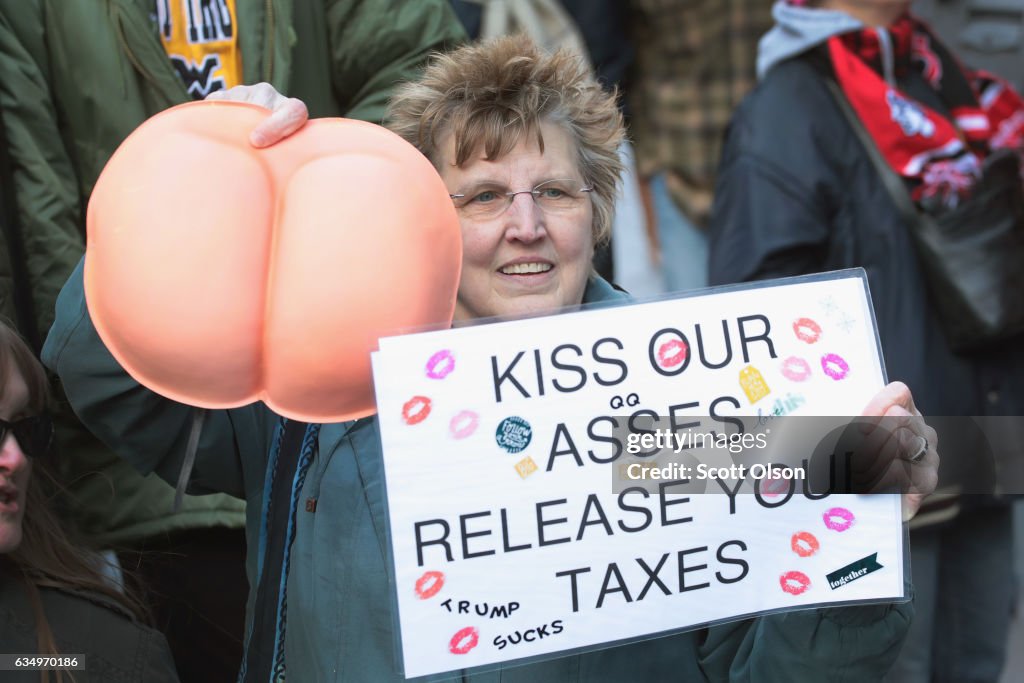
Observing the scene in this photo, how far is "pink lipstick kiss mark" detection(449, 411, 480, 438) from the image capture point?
1.81m

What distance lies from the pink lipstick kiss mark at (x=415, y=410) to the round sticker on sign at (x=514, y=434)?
0.37 feet

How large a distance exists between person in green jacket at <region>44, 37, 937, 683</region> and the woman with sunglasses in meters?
0.19

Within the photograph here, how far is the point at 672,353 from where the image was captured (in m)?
1.88

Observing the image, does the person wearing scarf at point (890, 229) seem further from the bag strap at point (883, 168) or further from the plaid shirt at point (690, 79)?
the plaid shirt at point (690, 79)

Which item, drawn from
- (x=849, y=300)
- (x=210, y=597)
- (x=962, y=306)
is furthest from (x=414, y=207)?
(x=962, y=306)

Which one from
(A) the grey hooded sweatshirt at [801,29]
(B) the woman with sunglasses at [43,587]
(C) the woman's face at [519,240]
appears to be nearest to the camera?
(B) the woman with sunglasses at [43,587]

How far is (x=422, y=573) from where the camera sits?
1.80 meters

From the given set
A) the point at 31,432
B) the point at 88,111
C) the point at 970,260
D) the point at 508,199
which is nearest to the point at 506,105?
the point at 508,199

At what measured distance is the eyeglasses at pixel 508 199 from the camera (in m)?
2.28

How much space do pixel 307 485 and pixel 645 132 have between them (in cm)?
235

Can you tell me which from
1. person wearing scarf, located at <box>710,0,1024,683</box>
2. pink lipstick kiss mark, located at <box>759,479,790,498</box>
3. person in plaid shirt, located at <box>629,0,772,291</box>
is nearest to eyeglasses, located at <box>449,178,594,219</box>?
pink lipstick kiss mark, located at <box>759,479,790,498</box>

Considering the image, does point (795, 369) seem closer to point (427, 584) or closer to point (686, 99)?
point (427, 584)

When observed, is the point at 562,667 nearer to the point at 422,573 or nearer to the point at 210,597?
the point at 422,573

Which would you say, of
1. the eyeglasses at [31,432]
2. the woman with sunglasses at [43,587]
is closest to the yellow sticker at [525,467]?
the woman with sunglasses at [43,587]
